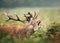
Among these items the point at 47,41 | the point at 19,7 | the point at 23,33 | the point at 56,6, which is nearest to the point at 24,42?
the point at 23,33

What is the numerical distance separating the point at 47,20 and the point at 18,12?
45cm

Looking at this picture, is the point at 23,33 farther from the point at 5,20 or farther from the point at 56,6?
the point at 56,6

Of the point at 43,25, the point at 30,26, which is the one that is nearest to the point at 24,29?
the point at 30,26

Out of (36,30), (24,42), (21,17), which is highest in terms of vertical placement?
(21,17)

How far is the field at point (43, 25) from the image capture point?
2.74m

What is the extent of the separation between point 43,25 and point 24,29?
29 cm

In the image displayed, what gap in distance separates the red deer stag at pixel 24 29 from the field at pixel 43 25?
0.16 ft

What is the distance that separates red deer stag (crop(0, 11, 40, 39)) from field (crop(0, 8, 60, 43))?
0.16ft

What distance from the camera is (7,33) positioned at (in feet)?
9.26

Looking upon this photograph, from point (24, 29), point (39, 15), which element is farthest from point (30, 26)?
point (39, 15)

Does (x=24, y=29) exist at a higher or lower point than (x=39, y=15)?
lower

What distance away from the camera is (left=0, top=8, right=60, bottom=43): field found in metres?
2.74

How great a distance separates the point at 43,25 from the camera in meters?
2.77

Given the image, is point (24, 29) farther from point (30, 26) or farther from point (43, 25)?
point (43, 25)
